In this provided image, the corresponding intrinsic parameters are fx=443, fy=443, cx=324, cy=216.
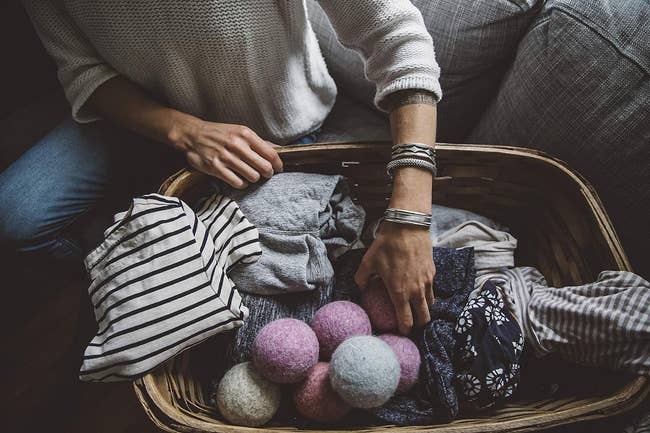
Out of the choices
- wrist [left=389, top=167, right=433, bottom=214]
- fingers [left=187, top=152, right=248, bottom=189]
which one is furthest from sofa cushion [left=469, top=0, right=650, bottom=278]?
fingers [left=187, top=152, right=248, bottom=189]

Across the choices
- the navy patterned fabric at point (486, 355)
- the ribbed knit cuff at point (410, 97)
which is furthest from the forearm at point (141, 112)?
the navy patterned fabric at point (486, 355)

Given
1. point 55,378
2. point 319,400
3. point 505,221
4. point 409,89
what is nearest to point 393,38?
point 409,89

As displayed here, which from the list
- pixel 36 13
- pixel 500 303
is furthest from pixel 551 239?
pixel 36 13

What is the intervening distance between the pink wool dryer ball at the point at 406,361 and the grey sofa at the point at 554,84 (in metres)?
0.36

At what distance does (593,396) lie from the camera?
1.86 feet

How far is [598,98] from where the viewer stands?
0.64 metres

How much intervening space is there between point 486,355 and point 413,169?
0.27 meters

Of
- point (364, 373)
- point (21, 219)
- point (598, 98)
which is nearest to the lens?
point (364, 373)

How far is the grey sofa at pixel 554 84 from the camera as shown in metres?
0.62

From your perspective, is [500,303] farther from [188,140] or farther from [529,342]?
[188,140]

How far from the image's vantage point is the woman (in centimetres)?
62

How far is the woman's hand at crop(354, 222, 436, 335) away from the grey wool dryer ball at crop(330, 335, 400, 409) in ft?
0.24

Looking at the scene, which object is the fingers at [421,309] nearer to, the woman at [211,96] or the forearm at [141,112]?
the woman at [211,96]

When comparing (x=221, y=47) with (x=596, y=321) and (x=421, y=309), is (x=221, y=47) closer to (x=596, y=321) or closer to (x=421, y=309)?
(x=421, y=309)
